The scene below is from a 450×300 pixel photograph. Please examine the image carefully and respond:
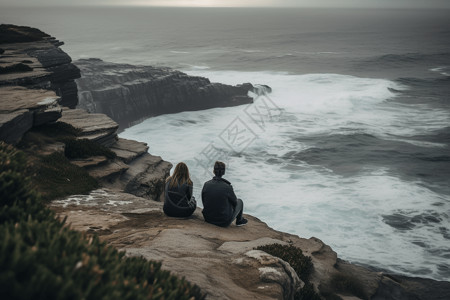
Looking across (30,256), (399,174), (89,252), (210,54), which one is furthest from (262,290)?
(210,54)

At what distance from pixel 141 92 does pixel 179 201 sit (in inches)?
1589

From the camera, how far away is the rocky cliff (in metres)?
7.50

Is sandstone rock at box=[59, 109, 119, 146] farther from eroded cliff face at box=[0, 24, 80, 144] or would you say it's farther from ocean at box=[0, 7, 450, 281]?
ocean at box=[0, 7, 450, 281]

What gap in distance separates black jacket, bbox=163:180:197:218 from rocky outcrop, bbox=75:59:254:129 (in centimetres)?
3545

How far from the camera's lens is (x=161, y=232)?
9.36 metres

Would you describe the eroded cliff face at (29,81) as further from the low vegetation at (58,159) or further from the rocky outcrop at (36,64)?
the low vegetation at (58,159)

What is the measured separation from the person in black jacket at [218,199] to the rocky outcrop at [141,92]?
35707 mm

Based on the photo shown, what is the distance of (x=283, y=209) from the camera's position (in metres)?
24.2

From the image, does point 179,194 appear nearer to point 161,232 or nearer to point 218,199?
point 218,199

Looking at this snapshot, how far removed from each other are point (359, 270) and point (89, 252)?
1060 cm

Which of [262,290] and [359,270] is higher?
[262,290]

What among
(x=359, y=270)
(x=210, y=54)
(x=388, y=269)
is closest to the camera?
(x=359, y=270)

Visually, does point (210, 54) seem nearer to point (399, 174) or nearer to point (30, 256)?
point (399, 174)

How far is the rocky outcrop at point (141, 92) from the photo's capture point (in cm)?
4547
